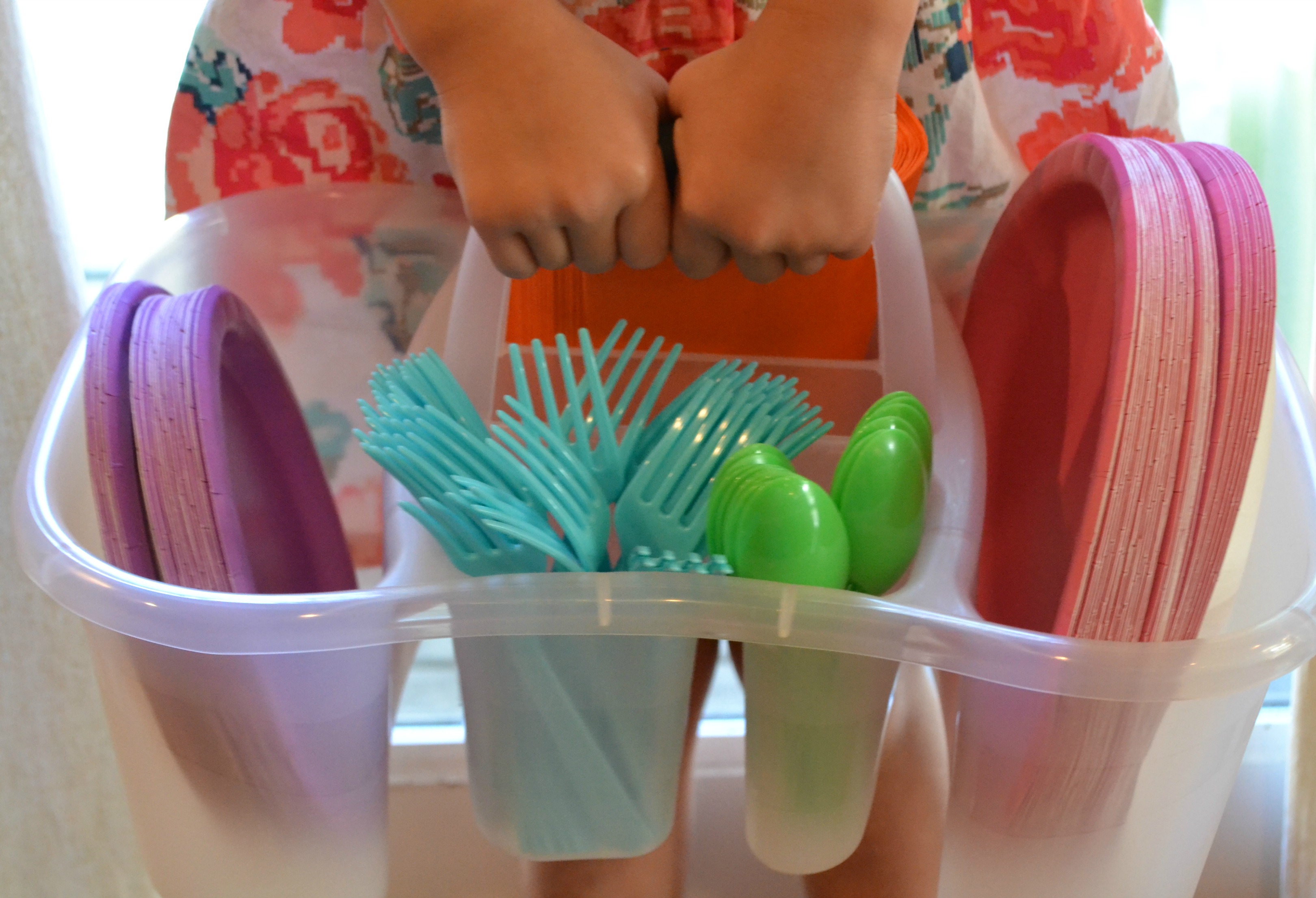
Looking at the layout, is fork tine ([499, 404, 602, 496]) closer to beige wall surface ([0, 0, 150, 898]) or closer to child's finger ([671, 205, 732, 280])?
child's finger ([671, 205, 732, 280])

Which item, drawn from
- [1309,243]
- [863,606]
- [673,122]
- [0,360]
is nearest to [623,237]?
[673,122]

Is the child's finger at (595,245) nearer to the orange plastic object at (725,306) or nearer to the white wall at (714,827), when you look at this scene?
the orange plastic object at (725,306)

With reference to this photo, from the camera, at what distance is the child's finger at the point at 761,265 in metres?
Answer: 0.35

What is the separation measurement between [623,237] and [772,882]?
45 centimetres

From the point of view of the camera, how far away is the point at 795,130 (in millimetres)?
336

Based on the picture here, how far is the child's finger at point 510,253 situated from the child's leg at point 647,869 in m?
0.19

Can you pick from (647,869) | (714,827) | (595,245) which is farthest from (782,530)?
(714,827)

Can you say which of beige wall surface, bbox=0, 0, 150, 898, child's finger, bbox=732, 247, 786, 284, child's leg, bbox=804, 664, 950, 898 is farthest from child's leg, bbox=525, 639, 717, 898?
beige wall surface, bbox=0, 0, 150, 898

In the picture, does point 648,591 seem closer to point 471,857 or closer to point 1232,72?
point 471,857

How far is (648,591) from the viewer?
296 millimetres

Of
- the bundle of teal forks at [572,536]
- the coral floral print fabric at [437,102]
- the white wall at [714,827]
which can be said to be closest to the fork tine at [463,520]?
the bundle of teal forks at [572,536]

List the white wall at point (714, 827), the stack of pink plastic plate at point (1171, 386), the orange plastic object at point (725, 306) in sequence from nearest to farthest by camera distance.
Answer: the stack of pink plastic plate at point (1171, 386) → the orange plastic object at point (725, 306) → the white wall at point (714, 827)

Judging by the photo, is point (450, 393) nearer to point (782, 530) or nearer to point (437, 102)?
point (782, 530)

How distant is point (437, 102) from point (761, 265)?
0.80 ft
